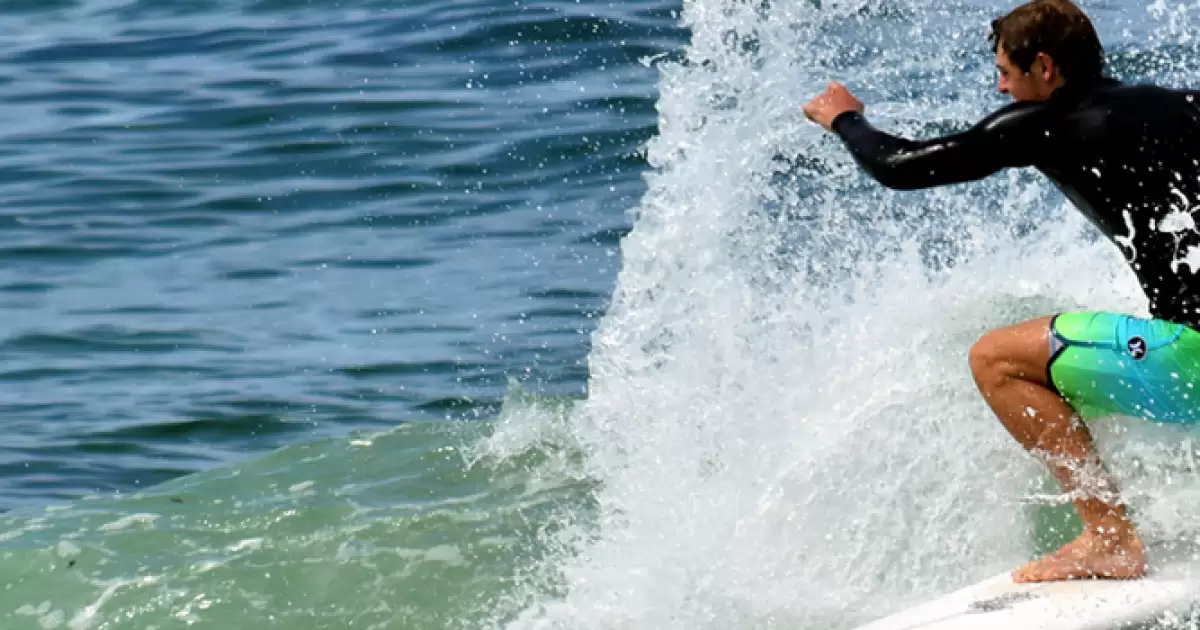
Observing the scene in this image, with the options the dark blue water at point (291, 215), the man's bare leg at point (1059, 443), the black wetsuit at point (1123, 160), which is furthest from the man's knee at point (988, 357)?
the dark blue water at point (291, 215)

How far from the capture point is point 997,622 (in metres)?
5.21

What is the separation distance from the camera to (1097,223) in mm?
5246

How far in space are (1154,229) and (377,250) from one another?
7.60 m

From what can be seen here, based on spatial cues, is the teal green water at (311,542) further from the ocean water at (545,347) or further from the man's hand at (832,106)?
the man's hand at (832,106)

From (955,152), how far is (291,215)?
8361 millimetres

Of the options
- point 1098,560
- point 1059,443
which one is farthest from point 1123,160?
point 1098,560

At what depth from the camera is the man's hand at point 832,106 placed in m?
5.62

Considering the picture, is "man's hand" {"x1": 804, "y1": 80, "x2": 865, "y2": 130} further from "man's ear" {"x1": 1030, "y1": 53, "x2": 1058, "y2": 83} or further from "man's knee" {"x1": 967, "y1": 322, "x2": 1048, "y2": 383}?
"man's knee" {"x1": 967, "y1": 322, "x2": 1048, "y2": 383}

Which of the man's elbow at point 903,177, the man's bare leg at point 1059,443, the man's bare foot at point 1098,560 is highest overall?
the man's elbow at point 903,177

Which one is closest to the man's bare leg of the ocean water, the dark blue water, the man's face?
the ocean water

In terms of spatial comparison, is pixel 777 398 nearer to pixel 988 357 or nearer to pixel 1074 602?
pixel 988 357

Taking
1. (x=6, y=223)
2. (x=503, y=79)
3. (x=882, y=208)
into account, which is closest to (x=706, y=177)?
(x=882, y=208)

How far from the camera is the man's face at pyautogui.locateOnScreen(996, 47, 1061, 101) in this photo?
511 centimetres

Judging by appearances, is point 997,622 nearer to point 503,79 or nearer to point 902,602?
point 902,602
